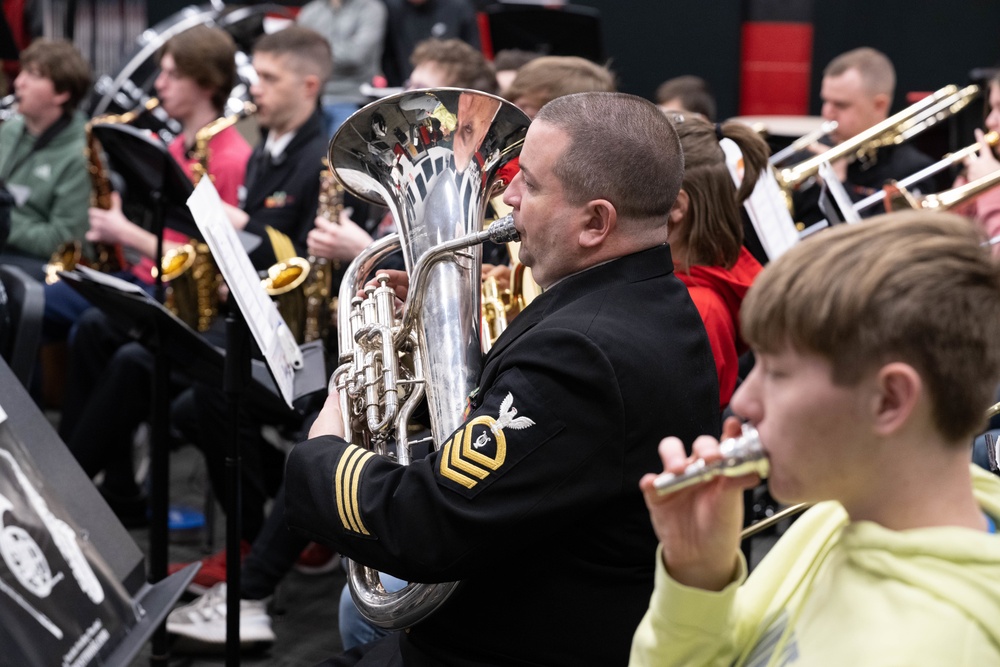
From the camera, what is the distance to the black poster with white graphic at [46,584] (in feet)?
4.74

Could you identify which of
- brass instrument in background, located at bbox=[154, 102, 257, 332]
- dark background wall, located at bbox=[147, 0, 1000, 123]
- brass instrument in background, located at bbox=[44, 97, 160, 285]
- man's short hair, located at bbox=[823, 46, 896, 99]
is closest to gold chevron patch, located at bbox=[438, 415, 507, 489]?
brass instrument in background, located at bbox=[154, 102, 257, 332]

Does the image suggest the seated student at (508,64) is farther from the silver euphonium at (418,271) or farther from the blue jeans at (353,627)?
the blue jeans at (353,627)

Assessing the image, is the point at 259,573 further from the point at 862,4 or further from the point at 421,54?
the point at 862,4

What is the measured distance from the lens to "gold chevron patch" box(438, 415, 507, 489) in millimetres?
1454

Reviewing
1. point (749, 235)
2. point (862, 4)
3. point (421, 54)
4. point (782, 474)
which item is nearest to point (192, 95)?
point (421, 54)

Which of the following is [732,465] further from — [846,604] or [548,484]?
[548,484]

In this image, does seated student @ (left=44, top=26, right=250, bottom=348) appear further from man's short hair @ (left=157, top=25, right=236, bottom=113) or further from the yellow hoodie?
Answer: the yellow hoodie

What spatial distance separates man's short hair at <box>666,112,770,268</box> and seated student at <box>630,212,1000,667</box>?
4.24ft

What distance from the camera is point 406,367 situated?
198cm

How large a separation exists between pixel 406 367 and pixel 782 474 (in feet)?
3.54

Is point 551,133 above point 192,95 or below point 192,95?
above

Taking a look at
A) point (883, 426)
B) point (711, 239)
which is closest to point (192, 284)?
point (711, 239)

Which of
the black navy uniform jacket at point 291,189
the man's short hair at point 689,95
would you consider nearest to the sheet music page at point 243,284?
the black navy uniform jacket at point 291,189

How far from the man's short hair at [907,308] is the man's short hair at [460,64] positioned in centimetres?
307
